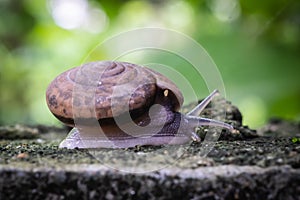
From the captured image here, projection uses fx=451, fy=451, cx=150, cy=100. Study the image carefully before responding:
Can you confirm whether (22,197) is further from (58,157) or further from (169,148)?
(169,148)

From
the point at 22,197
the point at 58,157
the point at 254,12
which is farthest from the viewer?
the point at 254,12

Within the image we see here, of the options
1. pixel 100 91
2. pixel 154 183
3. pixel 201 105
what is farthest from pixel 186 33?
pixel 154 183

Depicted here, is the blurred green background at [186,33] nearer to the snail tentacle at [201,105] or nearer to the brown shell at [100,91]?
the snail tentacle at [201,105]

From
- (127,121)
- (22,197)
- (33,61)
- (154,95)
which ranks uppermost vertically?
(33,61)

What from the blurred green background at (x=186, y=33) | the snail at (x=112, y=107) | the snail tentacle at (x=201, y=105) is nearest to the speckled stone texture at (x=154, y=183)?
the snail at (x=112, y=107)

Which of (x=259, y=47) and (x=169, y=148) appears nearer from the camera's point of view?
(x=169, y=148)

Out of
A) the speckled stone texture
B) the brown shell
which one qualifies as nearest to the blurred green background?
the brown shell

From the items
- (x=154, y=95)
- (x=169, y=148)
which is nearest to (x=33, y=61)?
(x=154, y=95)
